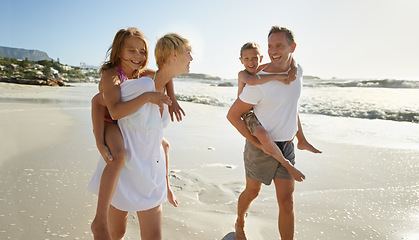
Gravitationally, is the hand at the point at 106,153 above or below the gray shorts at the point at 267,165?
above

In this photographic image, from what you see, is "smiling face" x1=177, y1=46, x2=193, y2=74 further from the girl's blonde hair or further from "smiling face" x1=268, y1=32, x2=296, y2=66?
"smiling face" x1=268, y1=32, x2=296, y2=66

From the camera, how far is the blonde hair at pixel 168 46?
1973 mm

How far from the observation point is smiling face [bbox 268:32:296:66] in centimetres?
248

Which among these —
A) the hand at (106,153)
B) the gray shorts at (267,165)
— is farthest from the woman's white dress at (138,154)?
the gray shorts at (267,165)

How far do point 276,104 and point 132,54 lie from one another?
1.20 m

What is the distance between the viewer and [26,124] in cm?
741

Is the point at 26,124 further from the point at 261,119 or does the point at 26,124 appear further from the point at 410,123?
the point at 410,123

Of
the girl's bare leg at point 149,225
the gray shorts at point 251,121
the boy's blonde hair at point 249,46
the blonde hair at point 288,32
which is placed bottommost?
the girl's bare leg at point 149,225

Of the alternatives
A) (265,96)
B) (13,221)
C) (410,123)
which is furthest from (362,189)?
(410,123)

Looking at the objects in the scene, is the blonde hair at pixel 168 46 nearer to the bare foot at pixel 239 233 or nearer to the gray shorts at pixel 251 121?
the gray shorts at pixel 251 121

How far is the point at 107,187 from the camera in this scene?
1753mm

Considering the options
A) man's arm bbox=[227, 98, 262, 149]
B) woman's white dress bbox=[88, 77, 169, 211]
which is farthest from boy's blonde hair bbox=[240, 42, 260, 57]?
woman's white dress bbox=[88, 77, 169, 211]

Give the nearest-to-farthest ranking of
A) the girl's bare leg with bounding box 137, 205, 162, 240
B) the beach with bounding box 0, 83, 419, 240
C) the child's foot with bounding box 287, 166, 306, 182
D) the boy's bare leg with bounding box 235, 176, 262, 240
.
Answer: the girl's bare leg with bounding box 137, 205, 162, 240 → the child's foot with bounding box 287, 166, 306, 182 → the boy's bare leg with bounding box 235, 176, 262, 240 → the beach with bounding box 0, 83, 419, 240

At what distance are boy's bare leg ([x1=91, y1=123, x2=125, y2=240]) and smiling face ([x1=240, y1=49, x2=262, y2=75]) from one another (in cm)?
145
